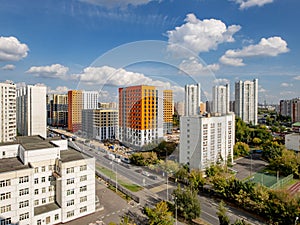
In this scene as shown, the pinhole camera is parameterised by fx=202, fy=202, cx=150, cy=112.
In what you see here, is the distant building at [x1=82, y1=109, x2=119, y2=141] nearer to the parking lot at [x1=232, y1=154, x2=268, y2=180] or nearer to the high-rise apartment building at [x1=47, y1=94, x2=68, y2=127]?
the parking lot at [x1=232, y1=154, x2=268, y2=180]

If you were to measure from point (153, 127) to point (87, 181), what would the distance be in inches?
129

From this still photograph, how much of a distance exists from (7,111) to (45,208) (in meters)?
9.25

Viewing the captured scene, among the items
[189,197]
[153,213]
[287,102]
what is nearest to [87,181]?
[153,213]

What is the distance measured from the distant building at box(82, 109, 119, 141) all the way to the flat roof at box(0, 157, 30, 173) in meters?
2.80

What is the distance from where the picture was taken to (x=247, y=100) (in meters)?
18.9

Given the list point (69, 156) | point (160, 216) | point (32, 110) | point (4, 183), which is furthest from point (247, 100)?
point (4, 183)

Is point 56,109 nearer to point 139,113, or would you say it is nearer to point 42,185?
point 42,185

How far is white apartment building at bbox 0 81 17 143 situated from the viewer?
10.8 meters

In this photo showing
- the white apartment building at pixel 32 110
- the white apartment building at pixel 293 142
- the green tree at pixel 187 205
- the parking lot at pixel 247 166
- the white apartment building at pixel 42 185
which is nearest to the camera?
the white apartment building at pixel 42 185

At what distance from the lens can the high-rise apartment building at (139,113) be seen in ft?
5.34

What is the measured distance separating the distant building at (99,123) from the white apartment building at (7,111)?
1161cm

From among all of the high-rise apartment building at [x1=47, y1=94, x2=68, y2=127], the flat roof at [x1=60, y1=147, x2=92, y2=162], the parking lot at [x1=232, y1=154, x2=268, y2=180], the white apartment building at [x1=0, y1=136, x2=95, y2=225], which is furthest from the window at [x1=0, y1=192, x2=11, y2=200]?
the high-rise apartment building at [x1=47, y1=94, x2=68, y2=127]

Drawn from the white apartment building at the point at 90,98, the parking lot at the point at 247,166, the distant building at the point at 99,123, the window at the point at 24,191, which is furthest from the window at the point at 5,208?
the parking lot at the point at 247,166

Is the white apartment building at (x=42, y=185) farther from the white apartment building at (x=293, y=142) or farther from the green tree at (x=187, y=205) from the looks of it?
the white apartment building at (x=293, y=142)
